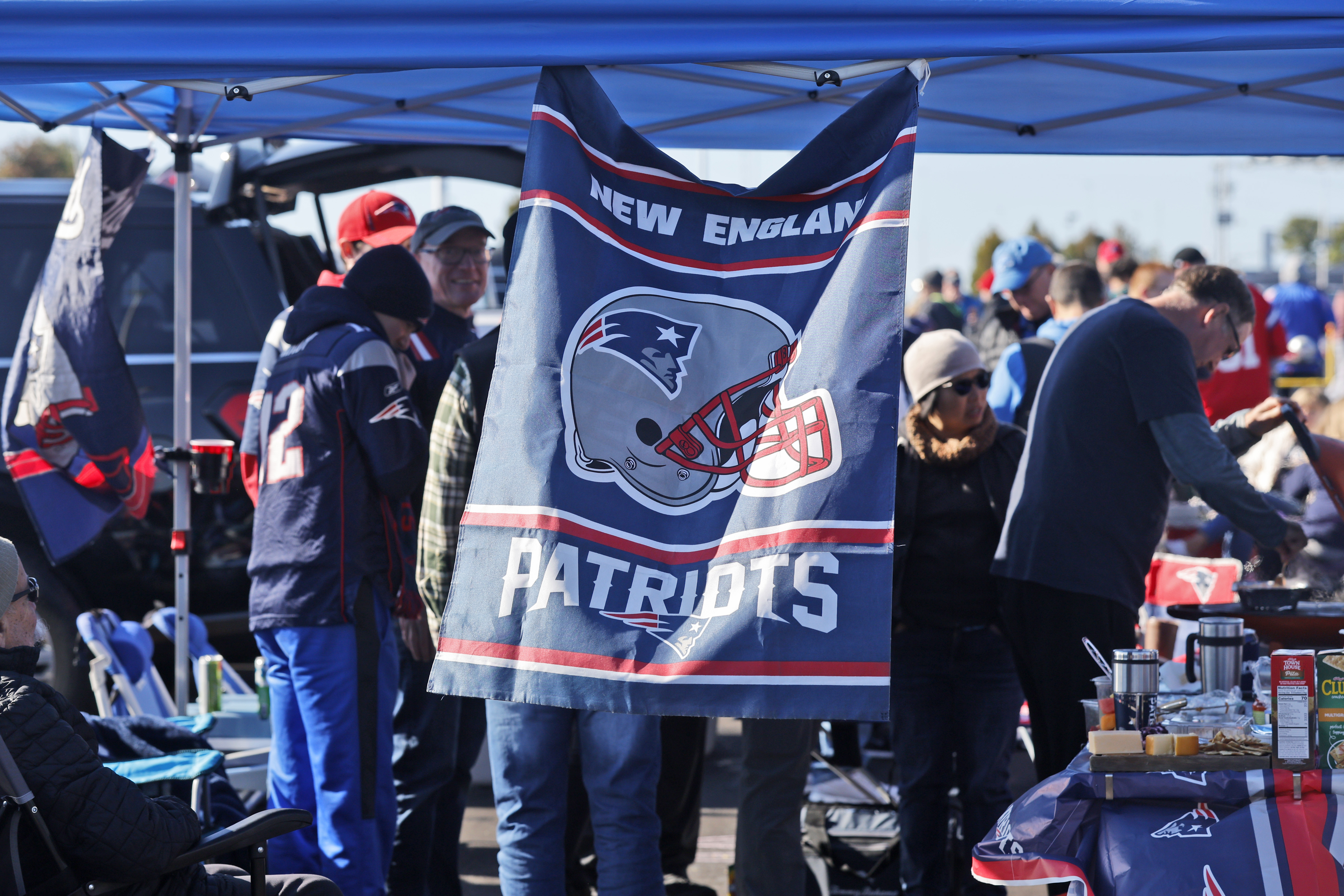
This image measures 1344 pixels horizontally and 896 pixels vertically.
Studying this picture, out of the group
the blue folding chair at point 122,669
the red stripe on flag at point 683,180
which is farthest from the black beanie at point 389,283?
the blue folding chair at point 122,669

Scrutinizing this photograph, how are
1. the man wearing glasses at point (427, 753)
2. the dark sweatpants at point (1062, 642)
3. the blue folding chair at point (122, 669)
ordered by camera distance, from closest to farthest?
the dark sweatpants at point (1062, 642), the man wearing glasses at point (427, 753), the blue folding chair at point (122, 669)

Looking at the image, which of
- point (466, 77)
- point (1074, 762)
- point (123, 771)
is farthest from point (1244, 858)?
point (466, 77)

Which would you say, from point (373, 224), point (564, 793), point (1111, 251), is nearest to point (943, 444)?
point (564, 793)

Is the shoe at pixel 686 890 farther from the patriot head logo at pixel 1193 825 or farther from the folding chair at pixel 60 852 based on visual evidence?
the patriot head logo at pixel 1193 825

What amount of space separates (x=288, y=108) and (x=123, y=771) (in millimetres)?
2252

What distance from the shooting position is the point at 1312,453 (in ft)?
12.6

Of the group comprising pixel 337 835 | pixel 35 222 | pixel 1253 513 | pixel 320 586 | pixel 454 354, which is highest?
pixel 35 222

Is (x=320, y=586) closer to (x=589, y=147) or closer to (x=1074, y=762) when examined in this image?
(x=589, y=147)

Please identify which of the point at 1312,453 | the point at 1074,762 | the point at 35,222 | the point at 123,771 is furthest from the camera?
the point at 35,222

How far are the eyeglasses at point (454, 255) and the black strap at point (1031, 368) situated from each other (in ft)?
7.20

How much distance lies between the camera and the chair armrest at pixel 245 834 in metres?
2.62

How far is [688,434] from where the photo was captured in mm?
2494

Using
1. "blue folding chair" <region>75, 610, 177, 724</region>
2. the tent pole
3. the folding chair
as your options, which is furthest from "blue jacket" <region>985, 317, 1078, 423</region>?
the folding chair

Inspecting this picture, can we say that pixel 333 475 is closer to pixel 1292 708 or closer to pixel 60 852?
pixel 60 852
